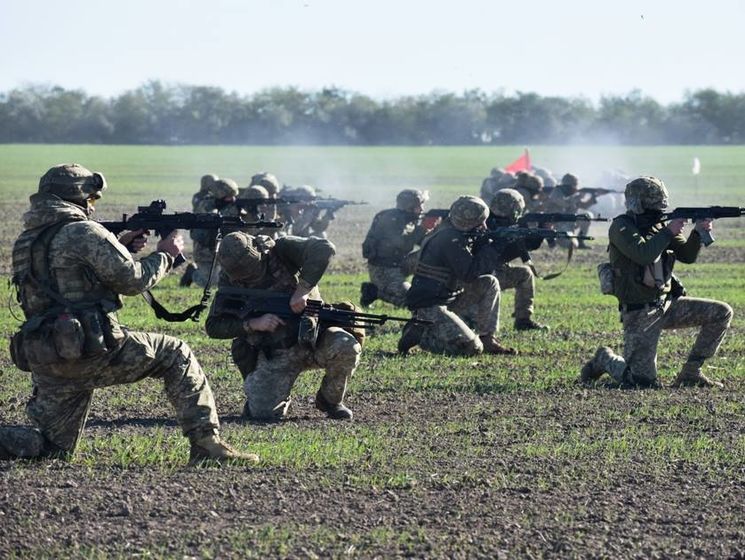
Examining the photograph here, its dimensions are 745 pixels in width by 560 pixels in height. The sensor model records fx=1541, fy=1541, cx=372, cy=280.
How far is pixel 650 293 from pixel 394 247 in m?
5.61

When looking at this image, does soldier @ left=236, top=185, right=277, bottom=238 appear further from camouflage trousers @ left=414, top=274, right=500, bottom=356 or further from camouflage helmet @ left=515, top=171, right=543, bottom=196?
camouflage helmet @ left=515, top=171, right=543, bottom=196

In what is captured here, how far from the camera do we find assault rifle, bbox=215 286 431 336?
11.1 meters

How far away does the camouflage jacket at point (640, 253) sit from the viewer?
12.3 metres

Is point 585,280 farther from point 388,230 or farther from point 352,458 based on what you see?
point 352,458

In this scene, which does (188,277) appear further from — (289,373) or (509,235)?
(289,373)

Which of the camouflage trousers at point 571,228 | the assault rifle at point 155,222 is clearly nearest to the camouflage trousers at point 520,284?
the assault rifle at point 155,222

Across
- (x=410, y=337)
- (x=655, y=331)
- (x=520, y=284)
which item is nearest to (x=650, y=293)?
(x=655, y=331)

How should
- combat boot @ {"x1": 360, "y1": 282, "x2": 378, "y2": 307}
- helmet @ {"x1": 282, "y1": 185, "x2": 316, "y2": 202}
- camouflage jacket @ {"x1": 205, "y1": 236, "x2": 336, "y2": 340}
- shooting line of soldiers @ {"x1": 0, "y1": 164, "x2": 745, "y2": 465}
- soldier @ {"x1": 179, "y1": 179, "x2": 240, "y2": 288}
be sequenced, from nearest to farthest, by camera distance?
1. shooting line of soldiers @ {"x1": 0, "y1": 164, "x2": 745, "y2": 465}
2. camouflage jacket @ {"x1": 205, "y1": 236, "x2": 336, "y2": 340}
3. combat boot @ {"x1": 360, "y1": 282, "x2": 378, "y2": 307}
4. soldier @ {"x1": 179, "y1": 179, "x2": 240, "y2": 288}
5. helmet @ {"x1": 282, "y1": 185, "x2": 316, "y2": 202}

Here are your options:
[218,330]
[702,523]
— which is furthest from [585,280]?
[702,523]

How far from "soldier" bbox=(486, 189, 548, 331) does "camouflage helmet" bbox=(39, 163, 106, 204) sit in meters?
→ 6.81

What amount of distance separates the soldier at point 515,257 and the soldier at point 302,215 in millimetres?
5014

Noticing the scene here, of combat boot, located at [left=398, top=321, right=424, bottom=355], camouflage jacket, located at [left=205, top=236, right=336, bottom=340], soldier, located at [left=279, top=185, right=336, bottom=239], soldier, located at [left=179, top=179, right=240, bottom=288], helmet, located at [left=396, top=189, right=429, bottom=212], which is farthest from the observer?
soldier, located at [left=279, top=185, right=336, bottom=239]

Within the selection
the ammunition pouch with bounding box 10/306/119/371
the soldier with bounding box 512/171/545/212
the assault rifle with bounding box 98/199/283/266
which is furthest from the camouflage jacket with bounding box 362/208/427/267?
the ammunition pouch with bounding box 10/306/119/371

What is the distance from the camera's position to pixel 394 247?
58.5ft
